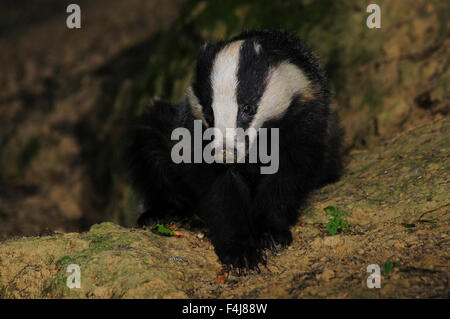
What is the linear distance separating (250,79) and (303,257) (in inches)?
40.9

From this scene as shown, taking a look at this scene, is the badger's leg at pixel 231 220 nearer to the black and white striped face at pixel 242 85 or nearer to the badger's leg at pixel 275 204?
the badger's leg at pixel 275 204

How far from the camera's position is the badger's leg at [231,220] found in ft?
8.89

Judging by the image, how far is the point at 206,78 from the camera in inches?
113

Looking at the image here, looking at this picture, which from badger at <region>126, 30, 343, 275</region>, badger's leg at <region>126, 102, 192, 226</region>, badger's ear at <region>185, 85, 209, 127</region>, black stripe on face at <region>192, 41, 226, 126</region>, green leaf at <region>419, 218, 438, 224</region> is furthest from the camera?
badger's leg at <region>126, 102, 192, 226</region>

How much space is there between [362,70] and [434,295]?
3.46 metres

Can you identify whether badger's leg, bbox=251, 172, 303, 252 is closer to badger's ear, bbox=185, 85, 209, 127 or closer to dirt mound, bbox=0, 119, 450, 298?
dirt mound, bbox=0, 119, 450, 298

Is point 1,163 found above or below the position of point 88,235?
above

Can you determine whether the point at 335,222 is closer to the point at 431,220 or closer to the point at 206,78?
the point at 431,220

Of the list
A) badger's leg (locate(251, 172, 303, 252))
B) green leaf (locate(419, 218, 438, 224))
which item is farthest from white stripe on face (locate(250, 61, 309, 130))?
green leaf (locate(419, 218, 438, 224))

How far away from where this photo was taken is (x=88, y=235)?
2.82 m

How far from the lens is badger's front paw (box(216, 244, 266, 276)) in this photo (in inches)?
104

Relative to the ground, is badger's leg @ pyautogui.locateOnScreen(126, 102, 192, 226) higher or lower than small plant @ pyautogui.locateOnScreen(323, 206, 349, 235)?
higher

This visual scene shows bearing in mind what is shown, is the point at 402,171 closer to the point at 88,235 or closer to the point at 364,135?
the point at 364,135
